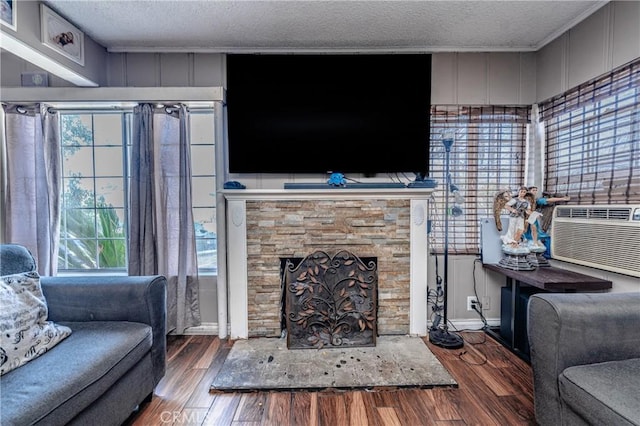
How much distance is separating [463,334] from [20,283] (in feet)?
9.84

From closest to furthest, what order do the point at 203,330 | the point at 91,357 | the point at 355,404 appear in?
the point at 91,357
the point at 355,404
the point at 203,330

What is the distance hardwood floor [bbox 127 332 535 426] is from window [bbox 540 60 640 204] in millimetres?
1348

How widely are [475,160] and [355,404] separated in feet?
7.05

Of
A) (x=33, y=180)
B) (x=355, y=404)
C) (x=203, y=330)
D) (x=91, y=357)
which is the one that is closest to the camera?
(x=91, y=357)

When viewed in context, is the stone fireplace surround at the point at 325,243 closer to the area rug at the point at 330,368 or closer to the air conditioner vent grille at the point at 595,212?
the area rug at the point at 330,368

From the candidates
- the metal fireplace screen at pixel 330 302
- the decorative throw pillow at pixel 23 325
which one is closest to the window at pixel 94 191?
the decorative throw pillow at pixel 23 325

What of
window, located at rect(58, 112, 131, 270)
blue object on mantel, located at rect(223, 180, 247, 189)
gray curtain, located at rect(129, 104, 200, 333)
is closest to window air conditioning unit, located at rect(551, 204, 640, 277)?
blue object on mantel, located at rect(223, 180, 247, 189)

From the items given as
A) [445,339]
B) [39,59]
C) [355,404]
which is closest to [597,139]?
[445,339]

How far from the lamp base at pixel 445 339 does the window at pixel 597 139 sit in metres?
1.38

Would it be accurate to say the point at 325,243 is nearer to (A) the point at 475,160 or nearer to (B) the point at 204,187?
(B) the point at 204,187

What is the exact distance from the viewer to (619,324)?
1281mm

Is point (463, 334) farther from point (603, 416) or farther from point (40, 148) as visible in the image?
point (40, 148)

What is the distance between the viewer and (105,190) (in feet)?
8.56

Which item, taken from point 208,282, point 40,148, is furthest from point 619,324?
point 40,148
